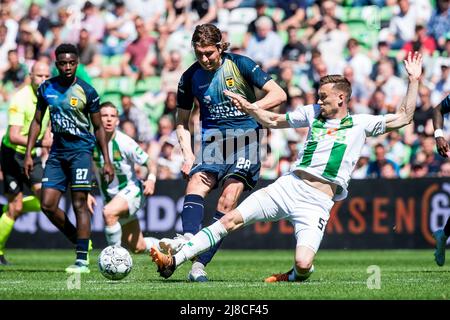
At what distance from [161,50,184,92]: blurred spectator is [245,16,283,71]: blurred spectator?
148 cm

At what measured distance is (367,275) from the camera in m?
11.8

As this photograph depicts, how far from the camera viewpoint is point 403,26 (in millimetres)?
22594

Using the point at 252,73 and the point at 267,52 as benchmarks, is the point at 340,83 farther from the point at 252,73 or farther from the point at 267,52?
the point at 267,52

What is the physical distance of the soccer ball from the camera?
10.4 m

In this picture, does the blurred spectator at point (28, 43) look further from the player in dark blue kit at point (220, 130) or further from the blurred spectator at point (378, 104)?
the player in dark blue kit at point (220, 130)

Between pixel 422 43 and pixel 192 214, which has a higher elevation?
pixel 422 43

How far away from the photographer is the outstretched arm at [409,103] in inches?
396

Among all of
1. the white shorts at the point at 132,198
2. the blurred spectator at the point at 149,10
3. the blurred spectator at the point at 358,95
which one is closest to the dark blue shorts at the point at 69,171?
the white shorts at the point at 132,198

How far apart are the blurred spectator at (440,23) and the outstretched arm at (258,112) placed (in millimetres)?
12623

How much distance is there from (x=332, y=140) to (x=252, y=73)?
125 cm

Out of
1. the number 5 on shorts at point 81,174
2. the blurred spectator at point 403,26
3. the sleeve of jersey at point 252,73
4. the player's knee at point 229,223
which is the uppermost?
the blurred spectator at point 403,26

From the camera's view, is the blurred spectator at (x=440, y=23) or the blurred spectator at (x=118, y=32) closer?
the blurred spectator at (x=440, y=23)

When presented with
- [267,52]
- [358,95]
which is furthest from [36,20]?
[358,95]
